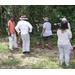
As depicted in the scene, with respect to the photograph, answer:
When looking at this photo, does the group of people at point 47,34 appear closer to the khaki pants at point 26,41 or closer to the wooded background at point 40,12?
the khaki pants at point 26,41

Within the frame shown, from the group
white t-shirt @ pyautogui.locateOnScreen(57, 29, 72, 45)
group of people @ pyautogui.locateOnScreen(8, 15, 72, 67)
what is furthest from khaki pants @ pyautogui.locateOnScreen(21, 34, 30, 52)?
white t-shirt @ pyautogui.locateOnScreen(57, 29, 72, 45)

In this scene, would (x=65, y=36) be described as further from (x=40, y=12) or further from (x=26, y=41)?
(x=40, y=12)

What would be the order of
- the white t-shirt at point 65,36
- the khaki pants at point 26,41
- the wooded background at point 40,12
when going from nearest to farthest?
the white t-shirt at point 65,36
the khaki pants at point 26,41
the wooded background at point 40,12

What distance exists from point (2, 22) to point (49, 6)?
4.46 m

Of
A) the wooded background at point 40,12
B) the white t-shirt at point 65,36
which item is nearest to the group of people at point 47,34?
the white t-shirt at point 65,36

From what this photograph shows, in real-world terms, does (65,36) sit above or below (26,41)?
above

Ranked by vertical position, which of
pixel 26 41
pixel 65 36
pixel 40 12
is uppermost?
pixel 40 12

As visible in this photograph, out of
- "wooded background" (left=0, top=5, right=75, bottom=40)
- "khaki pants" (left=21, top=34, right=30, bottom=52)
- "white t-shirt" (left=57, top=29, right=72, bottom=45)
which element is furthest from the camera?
"wooded background" (left=0, top=5, right=75, bottom=40)

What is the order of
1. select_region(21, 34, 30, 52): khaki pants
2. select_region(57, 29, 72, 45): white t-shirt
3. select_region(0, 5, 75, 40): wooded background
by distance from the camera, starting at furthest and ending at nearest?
select_region(0, 5, 75, 40): wooded background
select_region(21, 34, 30, 52): khaki pants
select_region(57, 29, 72, 45): white t-shirt

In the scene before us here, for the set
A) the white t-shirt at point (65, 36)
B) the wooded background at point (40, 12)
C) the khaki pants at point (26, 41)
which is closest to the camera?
the white t-shirt at point (65, 36)

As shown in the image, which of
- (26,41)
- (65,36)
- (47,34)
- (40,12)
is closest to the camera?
(65,36)

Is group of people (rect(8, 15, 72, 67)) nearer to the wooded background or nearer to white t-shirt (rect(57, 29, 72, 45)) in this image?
white t-shirt (rect(57, 29, 72, 45))

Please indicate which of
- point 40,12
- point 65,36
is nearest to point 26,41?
point 65,36
